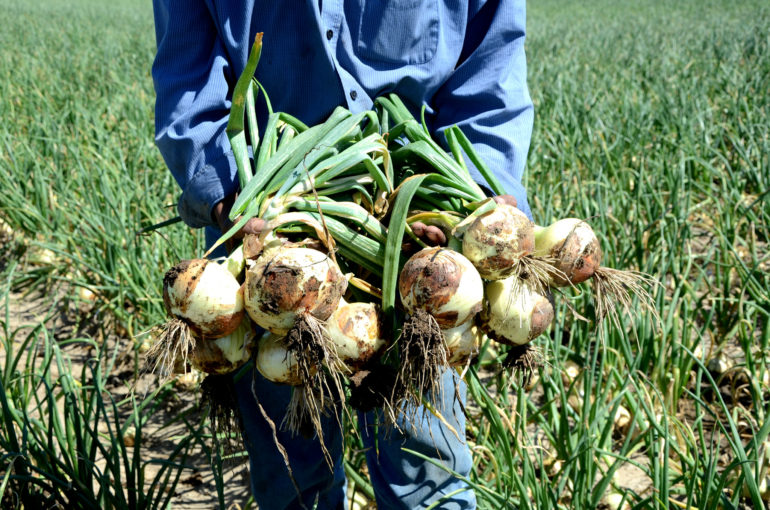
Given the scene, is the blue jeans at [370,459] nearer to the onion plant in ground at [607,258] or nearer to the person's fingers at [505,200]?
the onion plant in ground at [607,258]

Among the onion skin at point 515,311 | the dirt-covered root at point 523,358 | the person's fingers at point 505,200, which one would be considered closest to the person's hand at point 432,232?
the person's fingers at point 505,200

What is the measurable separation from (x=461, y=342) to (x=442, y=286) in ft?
0.51

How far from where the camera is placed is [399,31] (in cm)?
137

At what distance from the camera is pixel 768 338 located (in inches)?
77.9

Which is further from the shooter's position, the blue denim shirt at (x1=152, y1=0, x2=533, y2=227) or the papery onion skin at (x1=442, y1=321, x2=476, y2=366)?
the blue denim shirt at (x1=152, y1=0, x2=533, y2=227)

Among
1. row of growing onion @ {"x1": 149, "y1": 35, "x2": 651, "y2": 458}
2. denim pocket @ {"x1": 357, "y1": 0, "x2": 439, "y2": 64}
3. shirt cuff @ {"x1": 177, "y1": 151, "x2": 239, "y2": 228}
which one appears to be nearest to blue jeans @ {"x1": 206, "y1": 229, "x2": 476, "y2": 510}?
shirt cuff @ {"x1": 177, "y1": 151, "x2": 239, "y2": 228}

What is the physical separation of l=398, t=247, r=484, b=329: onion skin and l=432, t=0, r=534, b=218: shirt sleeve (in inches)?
14.8

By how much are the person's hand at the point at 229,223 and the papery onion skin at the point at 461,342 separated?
327 mm

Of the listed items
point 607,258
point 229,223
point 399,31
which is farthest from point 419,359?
point 607,258

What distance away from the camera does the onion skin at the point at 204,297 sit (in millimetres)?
1000

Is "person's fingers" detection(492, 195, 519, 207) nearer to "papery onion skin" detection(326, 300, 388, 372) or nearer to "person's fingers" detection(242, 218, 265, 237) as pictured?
"papery onion skin" detection(326, 300, 388, 372)

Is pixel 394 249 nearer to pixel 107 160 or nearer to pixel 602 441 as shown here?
pixel 602 441

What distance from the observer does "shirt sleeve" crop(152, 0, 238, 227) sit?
1.28 meters

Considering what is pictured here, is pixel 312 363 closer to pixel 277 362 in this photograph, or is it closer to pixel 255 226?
pixel 277 362
